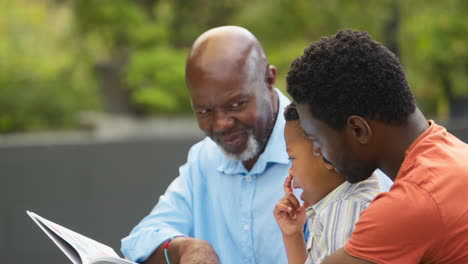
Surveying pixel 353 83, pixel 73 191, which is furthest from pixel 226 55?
pixel 73 191

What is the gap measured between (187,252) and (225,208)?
13.2 inches

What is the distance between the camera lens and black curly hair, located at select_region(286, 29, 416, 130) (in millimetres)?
1544

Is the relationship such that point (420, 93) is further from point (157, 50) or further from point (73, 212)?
point (73, 212)

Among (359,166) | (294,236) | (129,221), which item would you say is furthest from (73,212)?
(359,166)

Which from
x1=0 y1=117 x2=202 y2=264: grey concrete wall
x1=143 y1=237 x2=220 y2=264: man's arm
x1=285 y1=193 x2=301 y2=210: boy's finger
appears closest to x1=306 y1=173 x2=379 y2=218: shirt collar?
x1=285 y1=193 x2=301 y2=210: boy's finger

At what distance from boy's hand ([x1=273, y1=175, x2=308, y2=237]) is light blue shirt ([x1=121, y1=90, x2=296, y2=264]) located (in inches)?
14.2

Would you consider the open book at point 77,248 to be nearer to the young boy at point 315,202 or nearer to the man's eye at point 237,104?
the young boy at point 315,202

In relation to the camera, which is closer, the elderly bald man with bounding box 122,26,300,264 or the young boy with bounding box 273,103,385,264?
the young boy with bounding box 273,103,385,264

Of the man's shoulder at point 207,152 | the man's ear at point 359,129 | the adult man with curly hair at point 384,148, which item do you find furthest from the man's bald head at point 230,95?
the man's ear at point 359,129

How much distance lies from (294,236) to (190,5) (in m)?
12.2

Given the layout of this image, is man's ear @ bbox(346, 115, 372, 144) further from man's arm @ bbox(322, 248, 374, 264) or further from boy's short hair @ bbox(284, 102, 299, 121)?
boy's short hair @ bbox(284, 102, 299, 121)

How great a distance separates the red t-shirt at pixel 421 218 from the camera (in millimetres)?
1435

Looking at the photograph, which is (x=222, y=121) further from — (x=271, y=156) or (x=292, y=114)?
(x=292, y=114)

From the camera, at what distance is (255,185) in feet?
8.14
